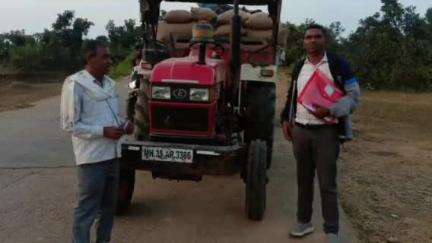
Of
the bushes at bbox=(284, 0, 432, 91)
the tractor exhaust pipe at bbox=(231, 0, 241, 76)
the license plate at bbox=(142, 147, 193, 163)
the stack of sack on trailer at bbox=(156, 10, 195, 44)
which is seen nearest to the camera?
the license plate at bbox=(142, 147, 193, 163)

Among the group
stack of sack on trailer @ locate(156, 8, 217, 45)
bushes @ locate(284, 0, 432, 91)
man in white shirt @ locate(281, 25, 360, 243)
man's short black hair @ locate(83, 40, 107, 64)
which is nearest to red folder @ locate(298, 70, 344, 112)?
man in white shirt @ locate(281, 25, 360, 243)

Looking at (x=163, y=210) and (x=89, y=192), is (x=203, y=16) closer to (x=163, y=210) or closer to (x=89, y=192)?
(x=163, y=210)

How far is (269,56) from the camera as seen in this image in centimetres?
906

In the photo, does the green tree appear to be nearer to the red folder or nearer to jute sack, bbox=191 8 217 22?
jute sack, bbox=191 8 217 22

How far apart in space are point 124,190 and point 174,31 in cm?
312

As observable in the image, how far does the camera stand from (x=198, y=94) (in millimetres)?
6758

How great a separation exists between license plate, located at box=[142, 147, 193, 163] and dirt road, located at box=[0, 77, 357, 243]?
2.21 feet

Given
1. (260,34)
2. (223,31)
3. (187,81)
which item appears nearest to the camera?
(187,81)

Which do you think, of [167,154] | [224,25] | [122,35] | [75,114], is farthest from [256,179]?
[122,35]

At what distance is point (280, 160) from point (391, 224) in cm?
351

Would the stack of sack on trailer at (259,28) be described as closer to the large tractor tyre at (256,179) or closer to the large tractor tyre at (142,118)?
the large tractor tyre at (142,118)

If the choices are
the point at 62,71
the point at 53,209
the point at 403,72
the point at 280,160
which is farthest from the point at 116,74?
the point at 53,209

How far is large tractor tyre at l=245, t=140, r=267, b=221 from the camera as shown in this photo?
6719 mm

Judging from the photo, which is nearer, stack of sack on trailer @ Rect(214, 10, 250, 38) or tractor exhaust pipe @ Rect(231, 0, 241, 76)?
tractor exhaust pipe @ Rect(231, 0, 241, 76)
